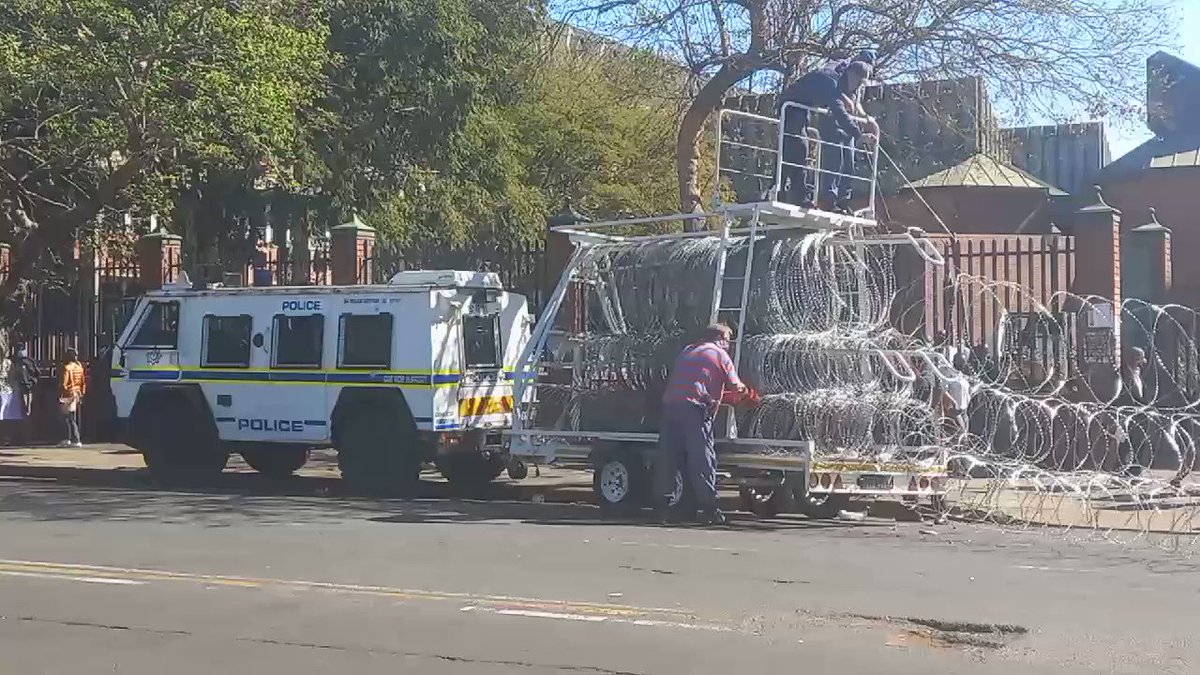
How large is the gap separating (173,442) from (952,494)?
962 centimetres

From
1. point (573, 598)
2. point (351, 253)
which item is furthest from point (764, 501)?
point (351, 253)

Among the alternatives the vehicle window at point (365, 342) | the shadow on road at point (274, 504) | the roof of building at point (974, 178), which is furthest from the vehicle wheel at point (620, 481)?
the roof of building at point (974, 178)

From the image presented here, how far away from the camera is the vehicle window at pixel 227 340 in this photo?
60.0 ft

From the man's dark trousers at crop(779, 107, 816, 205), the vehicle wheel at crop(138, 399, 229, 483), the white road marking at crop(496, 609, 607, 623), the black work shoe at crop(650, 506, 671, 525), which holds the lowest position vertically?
the white road marking at crop(496, 609, 607, 623)

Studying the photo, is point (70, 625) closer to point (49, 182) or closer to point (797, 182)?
point (797, 182)

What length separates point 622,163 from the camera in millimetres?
36594

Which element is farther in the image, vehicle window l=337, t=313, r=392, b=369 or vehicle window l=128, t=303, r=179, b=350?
vehicle window l=128, t=303, r=179, b=350

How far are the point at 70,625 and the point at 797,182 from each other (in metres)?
8.90

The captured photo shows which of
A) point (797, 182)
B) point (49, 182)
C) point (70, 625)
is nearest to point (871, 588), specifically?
point (70, 625)

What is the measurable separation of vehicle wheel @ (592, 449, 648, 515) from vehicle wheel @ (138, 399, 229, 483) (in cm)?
584

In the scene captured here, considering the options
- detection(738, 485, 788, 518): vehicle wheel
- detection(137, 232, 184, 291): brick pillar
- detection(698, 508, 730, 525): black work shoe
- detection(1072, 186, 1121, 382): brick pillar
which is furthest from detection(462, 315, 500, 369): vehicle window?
detection(137, 232, 184, 291): brick pillar

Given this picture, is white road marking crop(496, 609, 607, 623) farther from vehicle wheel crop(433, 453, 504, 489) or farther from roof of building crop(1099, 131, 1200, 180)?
roof of building crop(1099, 131, 1200, 180)

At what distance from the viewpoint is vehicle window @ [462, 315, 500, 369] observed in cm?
1744

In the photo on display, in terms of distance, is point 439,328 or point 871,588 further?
point 439,328
